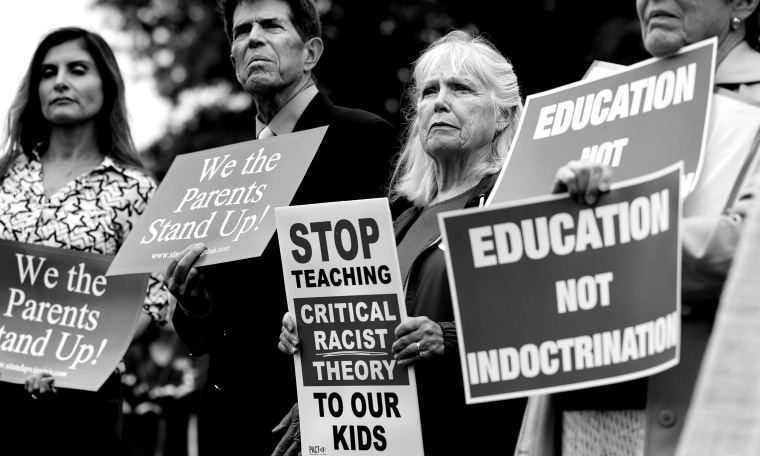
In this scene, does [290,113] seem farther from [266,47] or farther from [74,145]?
[74,145]

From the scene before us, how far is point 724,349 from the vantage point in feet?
4.01

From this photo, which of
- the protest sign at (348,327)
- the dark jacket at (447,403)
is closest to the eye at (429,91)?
the dark jacket at (447,403)

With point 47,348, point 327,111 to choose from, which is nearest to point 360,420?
point 327,111

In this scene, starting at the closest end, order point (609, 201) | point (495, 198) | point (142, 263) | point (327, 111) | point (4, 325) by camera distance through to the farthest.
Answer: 1. point (609, 201)
2. point (495, 198)
3. point (142, 263)
4. point (327, 111)
5. point (4, 325)

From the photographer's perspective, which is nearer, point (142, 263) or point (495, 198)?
point (495, 198)

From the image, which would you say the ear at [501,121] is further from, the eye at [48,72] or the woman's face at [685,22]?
the eye at [48,72]

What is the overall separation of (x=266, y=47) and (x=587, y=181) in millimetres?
2301

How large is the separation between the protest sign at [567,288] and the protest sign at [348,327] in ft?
2.31

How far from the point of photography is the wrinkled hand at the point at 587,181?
251cm

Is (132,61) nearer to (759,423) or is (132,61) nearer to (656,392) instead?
(656,392)

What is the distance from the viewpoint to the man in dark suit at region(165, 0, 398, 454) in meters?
4.07

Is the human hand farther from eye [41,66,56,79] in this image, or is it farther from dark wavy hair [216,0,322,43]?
eye [41,66,56,79]

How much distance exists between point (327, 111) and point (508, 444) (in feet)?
5.32

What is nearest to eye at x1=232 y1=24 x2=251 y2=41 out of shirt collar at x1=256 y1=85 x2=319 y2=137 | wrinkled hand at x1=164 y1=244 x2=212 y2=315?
shirt collar at x1=256 y1=85 x2=319 y2=137
